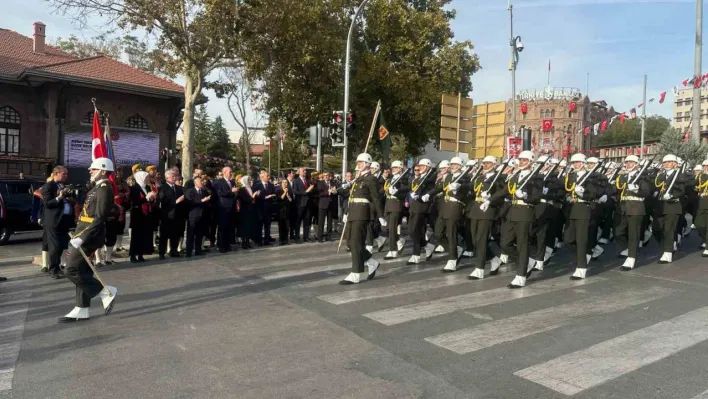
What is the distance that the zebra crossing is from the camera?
210 inches

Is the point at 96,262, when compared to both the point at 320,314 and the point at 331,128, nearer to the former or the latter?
the point at 320,314

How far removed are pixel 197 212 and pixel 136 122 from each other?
20801 millimetres

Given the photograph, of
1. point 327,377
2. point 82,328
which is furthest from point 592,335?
point 82,328

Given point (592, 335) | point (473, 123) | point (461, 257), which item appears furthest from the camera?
point (473, 123)

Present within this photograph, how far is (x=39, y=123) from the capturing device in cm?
2808

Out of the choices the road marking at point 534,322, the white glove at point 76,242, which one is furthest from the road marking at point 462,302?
the white glove at point 76,242

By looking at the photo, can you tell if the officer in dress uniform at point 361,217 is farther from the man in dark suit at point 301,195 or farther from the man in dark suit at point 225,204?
→ the man in dark suit at point 301,195

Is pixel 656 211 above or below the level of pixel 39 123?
below

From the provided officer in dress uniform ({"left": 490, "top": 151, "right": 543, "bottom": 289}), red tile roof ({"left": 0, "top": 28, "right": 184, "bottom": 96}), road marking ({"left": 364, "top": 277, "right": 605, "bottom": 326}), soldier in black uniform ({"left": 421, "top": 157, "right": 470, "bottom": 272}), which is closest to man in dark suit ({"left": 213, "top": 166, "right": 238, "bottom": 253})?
soldier in black uniform ({"left": 421, "top": 157, "right": 470, "bottom": 272})

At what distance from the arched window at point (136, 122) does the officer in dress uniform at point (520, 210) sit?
83.0 ft

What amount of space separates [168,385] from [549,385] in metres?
3.15

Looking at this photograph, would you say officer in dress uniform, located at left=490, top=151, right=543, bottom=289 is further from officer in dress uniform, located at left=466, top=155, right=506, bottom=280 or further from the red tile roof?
the red tile roof

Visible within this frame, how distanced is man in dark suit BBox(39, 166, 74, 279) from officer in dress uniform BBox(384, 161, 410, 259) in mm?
5981

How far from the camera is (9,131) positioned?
1081 inches
